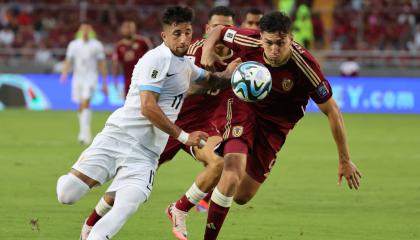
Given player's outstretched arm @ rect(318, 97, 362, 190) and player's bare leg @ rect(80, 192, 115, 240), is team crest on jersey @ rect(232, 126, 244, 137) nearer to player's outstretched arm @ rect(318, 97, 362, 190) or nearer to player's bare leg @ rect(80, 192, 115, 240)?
player's outstretched arm @ rect(318, 97, 362, 190)

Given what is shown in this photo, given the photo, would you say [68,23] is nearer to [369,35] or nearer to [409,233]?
[369,35]

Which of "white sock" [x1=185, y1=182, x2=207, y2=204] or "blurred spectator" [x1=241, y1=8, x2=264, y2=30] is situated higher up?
"blurred spectator" [x1=241, y1=8, x2=264, y2=30]

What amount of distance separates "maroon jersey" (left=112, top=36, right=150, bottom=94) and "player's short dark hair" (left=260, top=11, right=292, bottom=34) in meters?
10.8

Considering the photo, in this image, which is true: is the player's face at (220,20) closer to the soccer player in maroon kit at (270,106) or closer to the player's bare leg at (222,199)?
the soccer player in maroon kit at (270,106)

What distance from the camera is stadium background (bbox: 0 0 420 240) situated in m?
10.2

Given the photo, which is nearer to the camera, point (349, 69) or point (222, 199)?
point (222, 199)

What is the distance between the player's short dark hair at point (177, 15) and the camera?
7840 mm

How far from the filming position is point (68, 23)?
32.0m

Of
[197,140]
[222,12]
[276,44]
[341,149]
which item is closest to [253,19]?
[222,12]

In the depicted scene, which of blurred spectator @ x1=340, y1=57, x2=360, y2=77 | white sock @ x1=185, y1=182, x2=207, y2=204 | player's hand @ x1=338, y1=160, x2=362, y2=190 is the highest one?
player's hand @ x1=338, y1=160, x2=362, y2=190

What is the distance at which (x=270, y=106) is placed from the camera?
9453 millimetres

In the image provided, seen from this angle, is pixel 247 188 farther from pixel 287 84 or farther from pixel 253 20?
pixel 253 20

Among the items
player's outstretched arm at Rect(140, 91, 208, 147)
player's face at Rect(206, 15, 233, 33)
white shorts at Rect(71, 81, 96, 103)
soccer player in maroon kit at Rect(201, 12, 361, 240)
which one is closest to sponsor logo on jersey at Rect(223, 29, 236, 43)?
soccer player in maroon kit at Rect(201, 12, 361, 240)

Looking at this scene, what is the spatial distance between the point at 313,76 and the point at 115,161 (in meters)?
2.04
